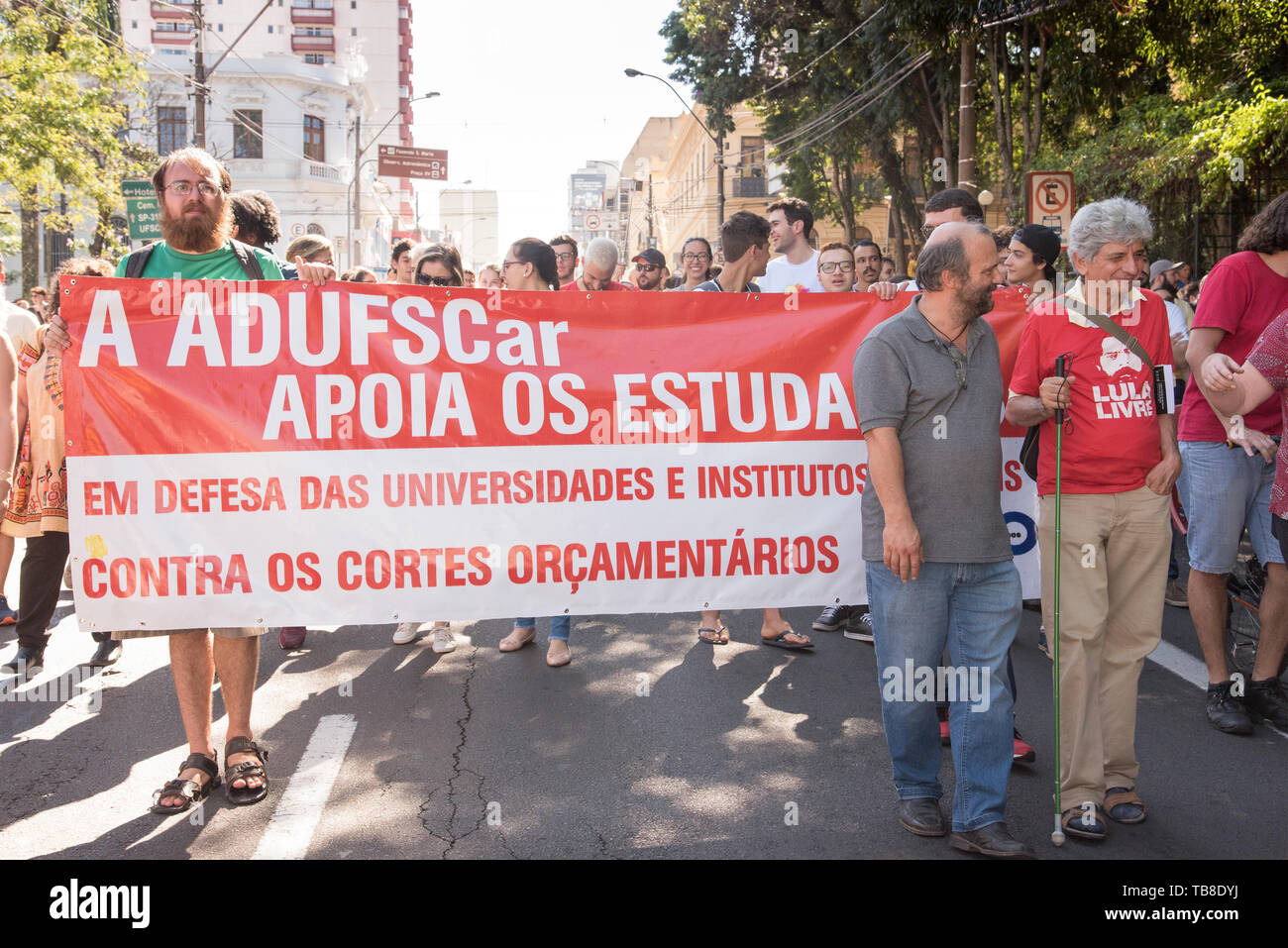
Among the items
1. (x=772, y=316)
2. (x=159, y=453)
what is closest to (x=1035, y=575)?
(x=772, y=316)

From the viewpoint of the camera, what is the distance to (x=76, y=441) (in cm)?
425

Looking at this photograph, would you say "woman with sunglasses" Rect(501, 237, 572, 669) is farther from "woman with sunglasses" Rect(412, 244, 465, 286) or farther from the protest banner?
the protest banner

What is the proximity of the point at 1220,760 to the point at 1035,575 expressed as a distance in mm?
998

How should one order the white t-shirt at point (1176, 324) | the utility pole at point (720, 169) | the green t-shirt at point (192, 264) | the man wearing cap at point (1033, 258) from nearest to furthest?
the green t-shirt at point (192, 264)
the man wearing cap at point (1033, 258)
the white t-shirt at point (1176, 324)
the utility pole at point (720, 169)

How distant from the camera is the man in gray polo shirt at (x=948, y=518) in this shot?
3648 millimetres

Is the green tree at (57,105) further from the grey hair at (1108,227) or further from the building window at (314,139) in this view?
the building window at (314,139)

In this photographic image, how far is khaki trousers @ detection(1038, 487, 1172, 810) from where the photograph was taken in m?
3.94

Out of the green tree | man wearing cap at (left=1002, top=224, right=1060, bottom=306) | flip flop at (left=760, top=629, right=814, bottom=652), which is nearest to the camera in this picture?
man wearing cap at (left=1002, top=224, right=1060, bottom=306)

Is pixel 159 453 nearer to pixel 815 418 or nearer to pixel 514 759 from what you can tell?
pixel 514 759

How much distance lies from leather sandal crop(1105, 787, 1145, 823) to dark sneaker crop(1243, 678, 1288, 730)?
1286mm

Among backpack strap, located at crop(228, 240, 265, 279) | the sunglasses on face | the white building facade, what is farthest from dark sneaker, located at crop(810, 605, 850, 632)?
the white building facade

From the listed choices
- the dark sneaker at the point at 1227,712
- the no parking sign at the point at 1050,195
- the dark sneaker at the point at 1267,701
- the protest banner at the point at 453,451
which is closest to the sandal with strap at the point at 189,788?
the protest banner at the point at 453,451

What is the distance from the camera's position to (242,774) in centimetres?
418

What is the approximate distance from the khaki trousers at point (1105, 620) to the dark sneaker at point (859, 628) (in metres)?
2.50
